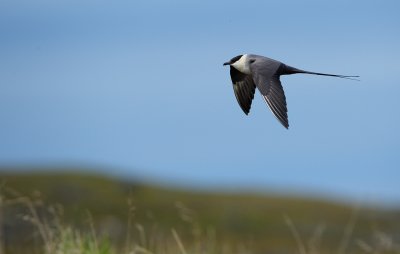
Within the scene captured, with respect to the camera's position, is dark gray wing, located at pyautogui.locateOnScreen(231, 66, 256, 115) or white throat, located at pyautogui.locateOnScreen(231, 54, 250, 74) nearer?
white throat, located at pyautogui.locateOnScreen(231, 54, 250, 74)

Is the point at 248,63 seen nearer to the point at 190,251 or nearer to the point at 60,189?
the point at 190,251

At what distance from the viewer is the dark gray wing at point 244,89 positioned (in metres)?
7.95

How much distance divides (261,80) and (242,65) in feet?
1.70

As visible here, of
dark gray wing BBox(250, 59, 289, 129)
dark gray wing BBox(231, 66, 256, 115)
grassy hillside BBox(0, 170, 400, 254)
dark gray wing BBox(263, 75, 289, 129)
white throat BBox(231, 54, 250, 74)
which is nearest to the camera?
dark gray wing BBox(263, 75, 289, 129)

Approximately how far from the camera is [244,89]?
8023 mm

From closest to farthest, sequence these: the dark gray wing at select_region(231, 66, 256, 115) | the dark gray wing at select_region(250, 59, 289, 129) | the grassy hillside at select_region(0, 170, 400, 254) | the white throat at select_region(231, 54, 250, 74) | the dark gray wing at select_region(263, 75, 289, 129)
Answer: the dark gray wing at select_region(263, 75, 289, 129)
the dark gray wing at select_region(250, 59, 289, 129)
the white throat at select_region(231, 54, 250, 74)
the dark gray wing at select_region(231, 66, 256, 115)
the grassy hillside at select_region(0, 170, 400, 254)

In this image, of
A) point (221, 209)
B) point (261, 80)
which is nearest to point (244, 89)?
point (261, 80)

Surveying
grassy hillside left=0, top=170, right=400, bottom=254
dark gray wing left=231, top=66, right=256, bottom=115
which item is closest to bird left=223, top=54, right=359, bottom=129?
dark gray wing left=231, top=66, right=256, bottom=115

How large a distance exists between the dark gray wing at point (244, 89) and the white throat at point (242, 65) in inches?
14.9

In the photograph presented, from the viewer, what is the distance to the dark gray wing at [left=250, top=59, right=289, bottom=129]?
6684mm

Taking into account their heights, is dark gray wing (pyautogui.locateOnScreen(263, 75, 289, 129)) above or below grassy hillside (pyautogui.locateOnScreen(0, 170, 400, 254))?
above

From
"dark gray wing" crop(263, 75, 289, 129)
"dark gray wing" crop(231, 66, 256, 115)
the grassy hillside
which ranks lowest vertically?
the grassy hillside

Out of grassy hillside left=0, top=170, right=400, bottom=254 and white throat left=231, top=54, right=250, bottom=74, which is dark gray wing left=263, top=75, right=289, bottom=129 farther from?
grassy hillside left=0, top=170, right=400, bottom=254

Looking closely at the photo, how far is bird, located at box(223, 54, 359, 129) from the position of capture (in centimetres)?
676
